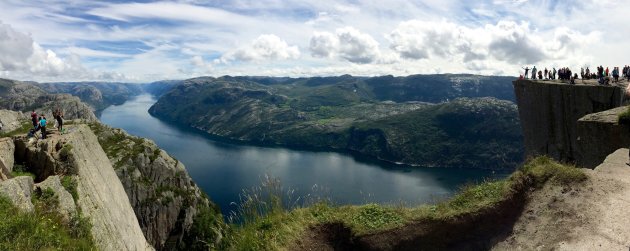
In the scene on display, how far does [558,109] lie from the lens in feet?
158

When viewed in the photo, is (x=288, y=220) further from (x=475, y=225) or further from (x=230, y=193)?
(x=230, y=193)

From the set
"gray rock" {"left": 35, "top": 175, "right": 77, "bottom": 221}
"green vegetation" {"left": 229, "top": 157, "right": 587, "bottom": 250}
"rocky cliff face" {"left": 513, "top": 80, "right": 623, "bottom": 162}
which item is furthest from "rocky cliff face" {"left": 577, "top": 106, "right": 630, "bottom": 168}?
"gray rock" {"left": 35, "top": 175, "right": 77, "bottom": 221}

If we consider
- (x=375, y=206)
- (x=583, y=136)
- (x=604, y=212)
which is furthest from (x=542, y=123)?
(x=375, y=206)

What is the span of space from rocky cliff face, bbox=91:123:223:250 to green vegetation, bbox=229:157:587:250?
78.1 metres

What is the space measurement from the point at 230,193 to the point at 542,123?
167m

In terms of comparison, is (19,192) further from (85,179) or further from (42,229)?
(85,179)

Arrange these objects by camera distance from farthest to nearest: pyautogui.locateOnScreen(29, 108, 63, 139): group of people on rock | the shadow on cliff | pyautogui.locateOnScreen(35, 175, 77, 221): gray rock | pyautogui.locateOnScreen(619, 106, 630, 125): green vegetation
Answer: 1. pyautogui.locateOnScreen(619, 106, 630, 125): green vegetation
2. pyautogui.locateOnScreen(29, 108, 63, 139): group of people on rock
3. the shadow on cliff
4. pyautogui.locateOnScreen(35, 175, 77, 221): gray rock

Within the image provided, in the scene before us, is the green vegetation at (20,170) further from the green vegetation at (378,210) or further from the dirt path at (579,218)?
the dirt path at (579,218)

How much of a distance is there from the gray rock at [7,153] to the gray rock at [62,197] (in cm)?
336

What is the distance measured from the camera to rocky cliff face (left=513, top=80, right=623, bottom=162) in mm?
43219

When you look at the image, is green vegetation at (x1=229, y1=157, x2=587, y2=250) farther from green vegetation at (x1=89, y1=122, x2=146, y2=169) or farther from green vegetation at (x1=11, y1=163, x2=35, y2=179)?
green vegetation at (x1=89, y1=122, x2=146, y2=169)

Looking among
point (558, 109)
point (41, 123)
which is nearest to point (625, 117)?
point (558, 109)

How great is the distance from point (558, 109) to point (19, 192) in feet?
174

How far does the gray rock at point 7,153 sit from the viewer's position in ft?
59.2
